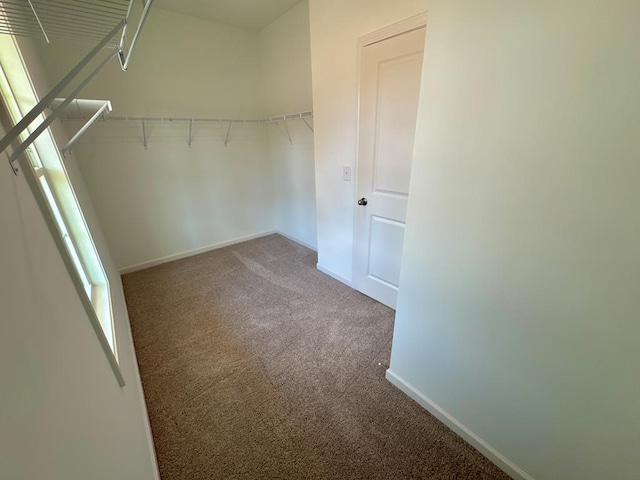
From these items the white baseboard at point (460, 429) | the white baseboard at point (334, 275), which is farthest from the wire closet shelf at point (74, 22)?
the white baseboard at point (334, 275)

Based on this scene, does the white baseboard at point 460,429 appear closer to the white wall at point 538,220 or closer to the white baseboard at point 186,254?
the white wall at point 538,220

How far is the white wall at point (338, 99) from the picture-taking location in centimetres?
184

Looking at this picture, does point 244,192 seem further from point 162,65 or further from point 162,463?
point 162,463

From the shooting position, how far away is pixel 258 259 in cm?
337

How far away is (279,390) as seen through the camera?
5.36 ft

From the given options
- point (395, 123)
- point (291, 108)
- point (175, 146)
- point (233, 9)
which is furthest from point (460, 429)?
point (233, 9)

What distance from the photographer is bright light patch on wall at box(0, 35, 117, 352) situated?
115 centimetres

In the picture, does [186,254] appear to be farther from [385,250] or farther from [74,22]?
[74,22]

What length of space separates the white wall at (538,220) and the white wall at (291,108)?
2.19 metres

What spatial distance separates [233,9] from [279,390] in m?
3.40

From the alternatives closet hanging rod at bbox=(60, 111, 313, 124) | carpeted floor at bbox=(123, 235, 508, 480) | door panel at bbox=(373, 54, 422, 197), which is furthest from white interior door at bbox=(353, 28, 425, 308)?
closet hanging rod at bbox=(60, 111, 313, 124)

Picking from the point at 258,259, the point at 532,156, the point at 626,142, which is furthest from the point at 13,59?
the point at 258,259

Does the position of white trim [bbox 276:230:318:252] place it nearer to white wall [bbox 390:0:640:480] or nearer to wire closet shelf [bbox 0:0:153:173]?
white wall [bbox 390:0:640:480]

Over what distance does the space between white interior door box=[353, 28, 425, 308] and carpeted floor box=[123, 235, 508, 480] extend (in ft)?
1.31
